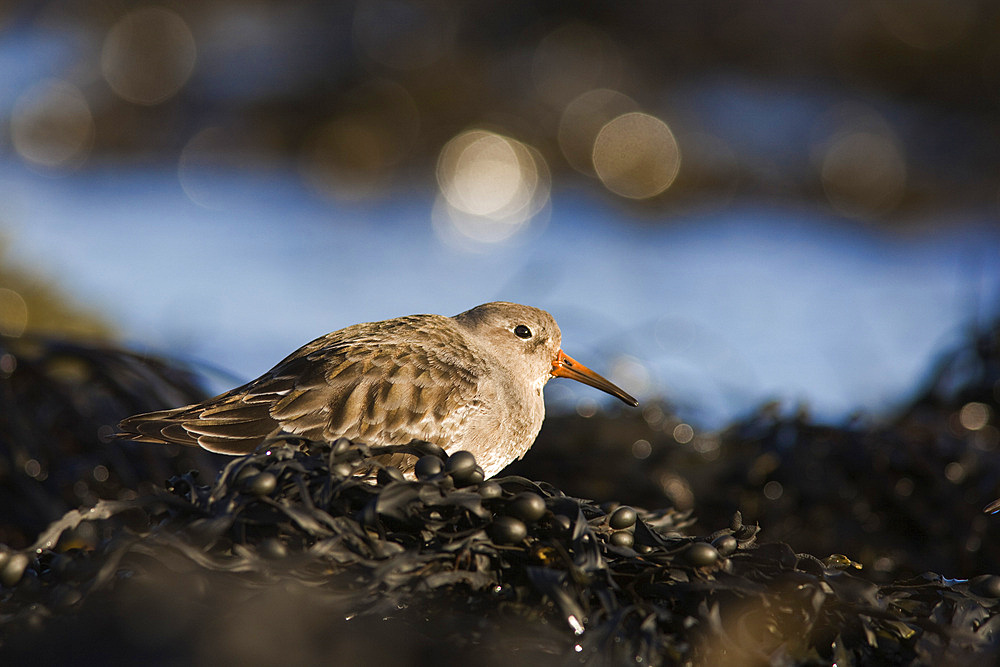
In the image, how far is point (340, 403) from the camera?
2721mm

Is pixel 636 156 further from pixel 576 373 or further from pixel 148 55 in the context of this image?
pixel 576 373

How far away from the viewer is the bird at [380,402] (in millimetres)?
2639

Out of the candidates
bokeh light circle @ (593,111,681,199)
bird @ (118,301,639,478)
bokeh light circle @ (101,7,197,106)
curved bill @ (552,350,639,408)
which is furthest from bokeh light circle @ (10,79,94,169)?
bird @ (118,301,639,478)

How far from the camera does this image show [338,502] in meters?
1.96

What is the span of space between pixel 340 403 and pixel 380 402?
0.42 feet

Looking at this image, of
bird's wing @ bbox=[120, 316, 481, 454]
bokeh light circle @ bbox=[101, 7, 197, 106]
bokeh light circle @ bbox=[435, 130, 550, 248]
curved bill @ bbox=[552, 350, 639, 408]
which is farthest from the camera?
bokeh light circle @ bbox=[435, 130, 550, 248]

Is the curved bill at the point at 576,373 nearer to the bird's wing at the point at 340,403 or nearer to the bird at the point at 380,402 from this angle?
the bird at the point at 380,402

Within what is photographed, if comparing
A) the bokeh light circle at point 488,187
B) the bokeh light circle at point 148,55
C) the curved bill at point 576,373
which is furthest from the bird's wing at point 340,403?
the bokeh light circle at point 148,55

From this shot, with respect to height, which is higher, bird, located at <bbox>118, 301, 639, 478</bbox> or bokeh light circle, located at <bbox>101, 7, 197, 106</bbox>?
bokeh light circle, located at <bbox>101, 7, 197, 106</bbox>

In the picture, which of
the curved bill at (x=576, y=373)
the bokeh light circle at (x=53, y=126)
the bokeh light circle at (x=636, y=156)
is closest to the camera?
the curved bill at (x=576, y=373)

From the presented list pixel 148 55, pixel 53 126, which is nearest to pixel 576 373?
pixel 148 55

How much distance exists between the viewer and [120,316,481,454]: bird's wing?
A: 103 inches

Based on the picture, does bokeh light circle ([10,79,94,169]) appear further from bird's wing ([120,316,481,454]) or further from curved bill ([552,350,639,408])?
bird's wing ([120,316,481,454])

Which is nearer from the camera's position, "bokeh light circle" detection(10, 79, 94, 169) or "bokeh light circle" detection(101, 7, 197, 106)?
"bokeh light circle" detection(101, 7, 197, 106)
